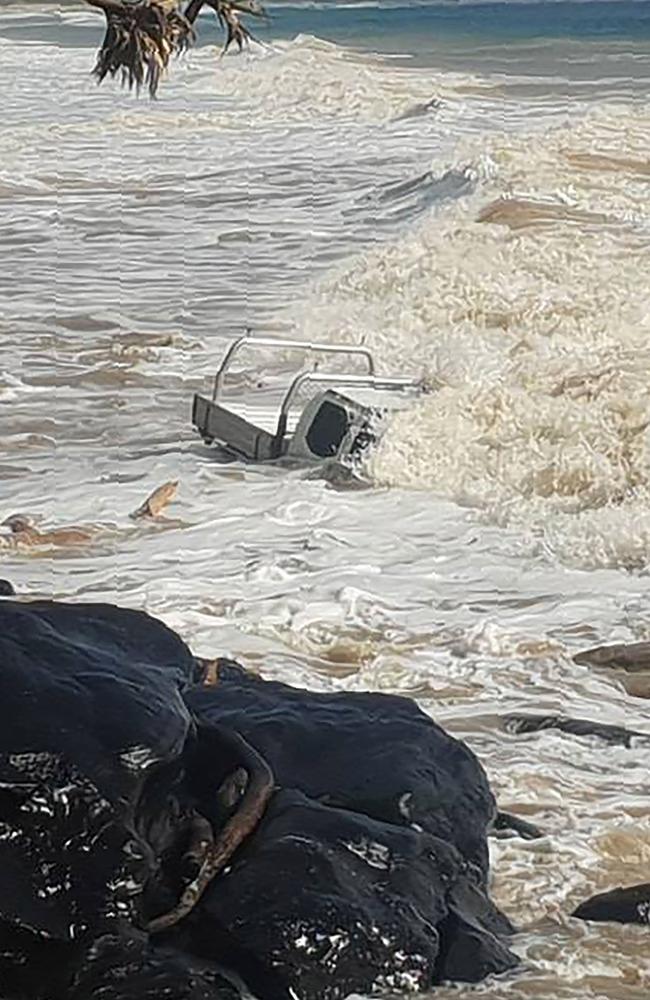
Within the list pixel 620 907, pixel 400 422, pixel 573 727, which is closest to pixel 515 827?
pixel 620 907

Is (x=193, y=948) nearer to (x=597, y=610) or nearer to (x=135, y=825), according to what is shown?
(x=135, y=825)

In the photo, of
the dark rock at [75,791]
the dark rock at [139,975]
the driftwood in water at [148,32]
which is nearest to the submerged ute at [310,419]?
the dark rock at [75,791]

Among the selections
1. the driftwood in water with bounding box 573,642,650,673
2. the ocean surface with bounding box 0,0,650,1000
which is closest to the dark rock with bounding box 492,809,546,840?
the ocean surface with bounding box 0,0,650,1000

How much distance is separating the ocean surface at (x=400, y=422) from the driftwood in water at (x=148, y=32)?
71cm

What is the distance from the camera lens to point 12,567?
1067 cm

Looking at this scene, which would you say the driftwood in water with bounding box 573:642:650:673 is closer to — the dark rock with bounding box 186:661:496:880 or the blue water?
the dark rock with bounding box 186:661:496:880

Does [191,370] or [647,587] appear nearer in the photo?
[647,587]

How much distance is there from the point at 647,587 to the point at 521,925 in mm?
4644

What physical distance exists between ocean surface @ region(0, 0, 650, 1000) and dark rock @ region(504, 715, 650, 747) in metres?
0.09

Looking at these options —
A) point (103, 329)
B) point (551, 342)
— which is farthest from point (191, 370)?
point (551, 342)

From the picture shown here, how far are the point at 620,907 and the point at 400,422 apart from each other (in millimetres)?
7423

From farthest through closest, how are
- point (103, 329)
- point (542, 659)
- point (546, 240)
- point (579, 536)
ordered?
1. point (546, 240)
2. point (103, 329)
3. point (579, 536)
4. point (542, 659)

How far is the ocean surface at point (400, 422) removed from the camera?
8.38m

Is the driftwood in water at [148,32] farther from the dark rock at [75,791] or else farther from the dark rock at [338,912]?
the dark rock at [338,912]
